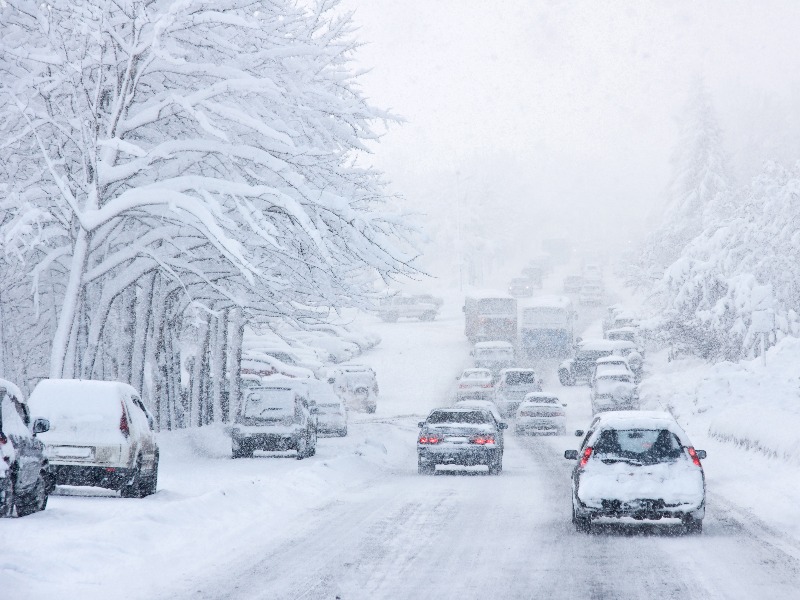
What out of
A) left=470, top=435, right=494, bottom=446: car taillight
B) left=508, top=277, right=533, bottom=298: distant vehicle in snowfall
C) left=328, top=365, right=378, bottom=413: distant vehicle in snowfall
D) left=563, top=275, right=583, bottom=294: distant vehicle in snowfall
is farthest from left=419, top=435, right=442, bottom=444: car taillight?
left=508, top=277, right=533, bottom=298: distant vehicle in snowfall

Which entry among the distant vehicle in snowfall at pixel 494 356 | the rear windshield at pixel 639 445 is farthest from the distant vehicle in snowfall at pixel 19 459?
the distant vehicle in snowfall at pixel 494 356

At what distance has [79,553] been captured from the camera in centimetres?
1158

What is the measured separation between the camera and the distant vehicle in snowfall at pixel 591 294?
9819 cm

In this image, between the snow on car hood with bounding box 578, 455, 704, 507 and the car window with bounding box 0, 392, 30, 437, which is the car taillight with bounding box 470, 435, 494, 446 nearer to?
the snow on car hood with bounding box 578, 455, 704, 507

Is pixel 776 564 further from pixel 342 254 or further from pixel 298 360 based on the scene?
pixel 298 360

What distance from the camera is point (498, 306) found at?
68.9m

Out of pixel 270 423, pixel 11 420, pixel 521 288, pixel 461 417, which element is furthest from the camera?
pixel 521 288

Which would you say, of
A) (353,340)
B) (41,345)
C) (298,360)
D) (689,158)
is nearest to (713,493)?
(41,345)

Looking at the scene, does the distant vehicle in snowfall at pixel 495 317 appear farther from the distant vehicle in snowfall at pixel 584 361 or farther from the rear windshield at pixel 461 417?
the rear windshield at pixel 461 417

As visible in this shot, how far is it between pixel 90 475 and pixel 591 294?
83.7 meters

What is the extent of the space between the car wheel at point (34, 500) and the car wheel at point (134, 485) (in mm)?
2410

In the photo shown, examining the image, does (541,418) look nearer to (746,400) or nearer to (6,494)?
(746,400)

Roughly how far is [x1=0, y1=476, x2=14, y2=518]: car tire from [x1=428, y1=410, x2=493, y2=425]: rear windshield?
14.1 m

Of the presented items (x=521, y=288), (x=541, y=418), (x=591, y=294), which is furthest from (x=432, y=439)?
(x=521, y=288)
